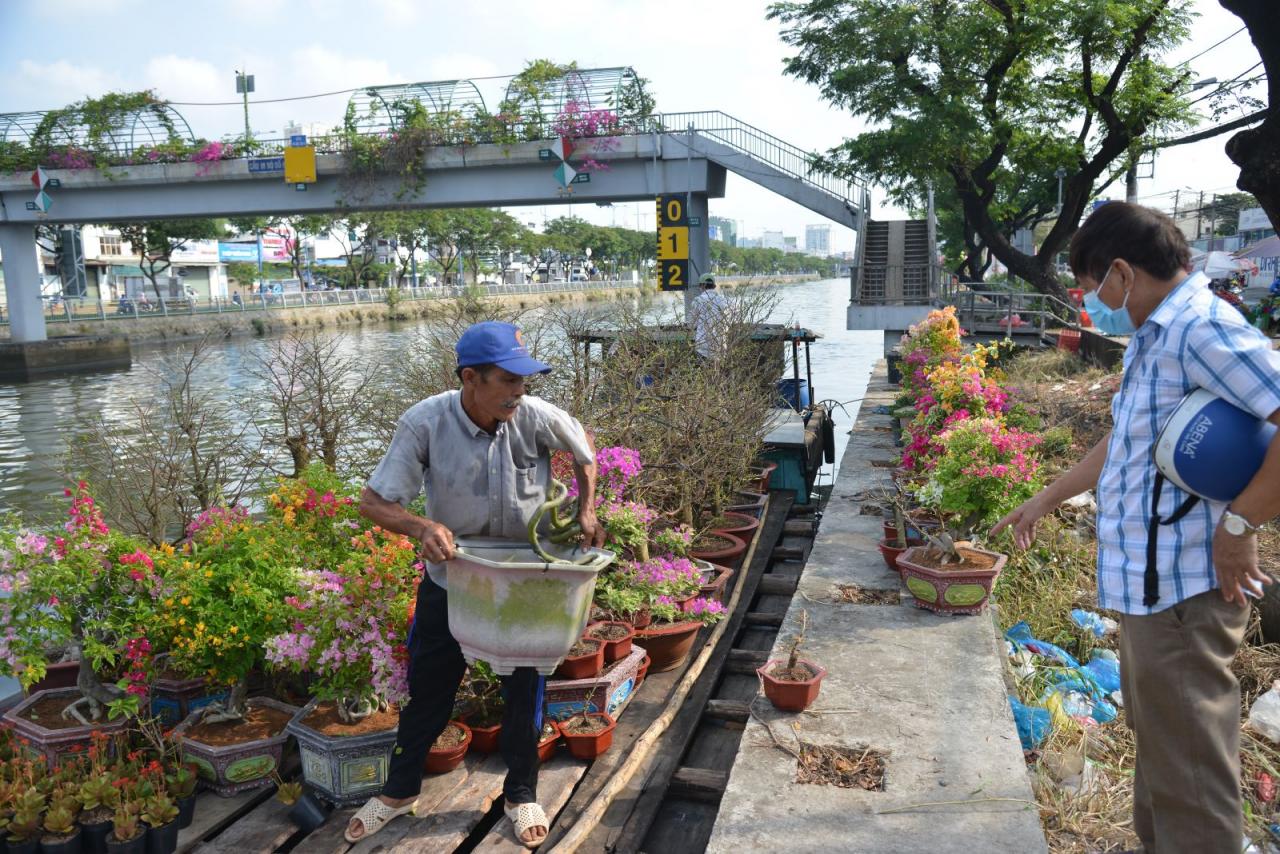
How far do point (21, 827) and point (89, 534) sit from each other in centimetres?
113

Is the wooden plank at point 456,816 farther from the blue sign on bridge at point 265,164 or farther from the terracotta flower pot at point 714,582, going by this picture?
the blue sign on bridge at point 265,164

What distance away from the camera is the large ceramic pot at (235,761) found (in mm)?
3674

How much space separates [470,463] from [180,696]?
7.02ft

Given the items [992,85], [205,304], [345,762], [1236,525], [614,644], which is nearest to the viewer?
[1236,525]

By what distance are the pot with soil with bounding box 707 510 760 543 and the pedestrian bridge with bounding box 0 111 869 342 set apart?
14634 mm

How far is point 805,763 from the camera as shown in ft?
11.2

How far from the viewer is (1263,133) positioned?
5.95 m

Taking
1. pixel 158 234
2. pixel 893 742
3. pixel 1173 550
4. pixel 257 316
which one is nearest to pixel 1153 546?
pixel 1173 550

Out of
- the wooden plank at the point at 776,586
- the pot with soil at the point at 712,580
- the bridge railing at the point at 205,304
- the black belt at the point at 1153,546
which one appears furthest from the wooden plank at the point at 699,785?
the bridge railing at the point at 205,304

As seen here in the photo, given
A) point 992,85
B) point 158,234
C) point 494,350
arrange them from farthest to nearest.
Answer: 1. point 158,234
2. point 992,85
3. point 494,350

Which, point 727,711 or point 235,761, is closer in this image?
point 235,761

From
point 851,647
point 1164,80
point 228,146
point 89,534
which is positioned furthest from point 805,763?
point 228,146

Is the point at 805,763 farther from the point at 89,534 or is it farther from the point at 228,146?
the point at 228,146

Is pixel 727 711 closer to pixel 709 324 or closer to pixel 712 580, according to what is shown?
pixel 712 580
